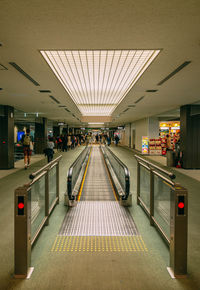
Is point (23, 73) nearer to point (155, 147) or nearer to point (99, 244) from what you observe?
point (99, 244)

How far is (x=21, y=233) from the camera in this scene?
2.59m

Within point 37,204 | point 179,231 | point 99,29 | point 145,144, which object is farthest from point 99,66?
point 145,144

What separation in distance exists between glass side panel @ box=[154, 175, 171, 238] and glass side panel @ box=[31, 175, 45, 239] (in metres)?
2.36

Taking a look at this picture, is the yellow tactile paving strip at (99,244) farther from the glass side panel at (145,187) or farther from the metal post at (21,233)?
the glass side panel at (145,187)

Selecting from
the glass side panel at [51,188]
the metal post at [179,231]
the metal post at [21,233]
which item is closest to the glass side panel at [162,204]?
the metal post at [179,231]

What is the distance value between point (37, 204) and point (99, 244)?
1473 mm

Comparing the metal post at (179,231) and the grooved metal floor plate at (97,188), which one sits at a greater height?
the metal post at (179,231)

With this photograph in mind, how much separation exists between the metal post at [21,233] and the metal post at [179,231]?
1.91 m

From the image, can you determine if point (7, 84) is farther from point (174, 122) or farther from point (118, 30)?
point (174, 122)

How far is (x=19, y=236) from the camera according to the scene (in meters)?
2.59

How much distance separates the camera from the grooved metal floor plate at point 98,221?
3869 millimetres

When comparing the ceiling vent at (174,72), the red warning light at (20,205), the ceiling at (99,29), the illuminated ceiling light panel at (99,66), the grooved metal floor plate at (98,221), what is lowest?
the grooved metal floor plate at (98,221)

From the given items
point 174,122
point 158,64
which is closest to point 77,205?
point 158,64

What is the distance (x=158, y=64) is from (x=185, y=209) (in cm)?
365
